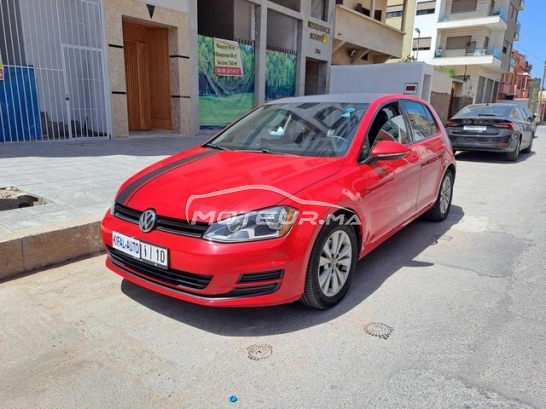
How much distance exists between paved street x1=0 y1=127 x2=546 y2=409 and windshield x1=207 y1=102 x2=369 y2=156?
1191mm

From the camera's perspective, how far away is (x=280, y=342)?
2.62 m

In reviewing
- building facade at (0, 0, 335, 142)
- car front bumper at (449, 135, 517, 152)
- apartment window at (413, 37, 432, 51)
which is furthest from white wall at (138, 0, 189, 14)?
apartment window at (413, 37, 432, 51)

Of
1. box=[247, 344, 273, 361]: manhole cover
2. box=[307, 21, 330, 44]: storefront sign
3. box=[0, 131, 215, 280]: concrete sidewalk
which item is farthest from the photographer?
box=[307, 21, 330, 44]: storefront sign

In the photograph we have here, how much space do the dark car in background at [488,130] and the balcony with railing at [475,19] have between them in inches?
1287

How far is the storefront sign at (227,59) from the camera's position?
13.4 metres

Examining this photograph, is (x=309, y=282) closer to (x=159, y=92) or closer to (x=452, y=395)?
(x=452, y=395)

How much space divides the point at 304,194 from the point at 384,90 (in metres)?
17.7

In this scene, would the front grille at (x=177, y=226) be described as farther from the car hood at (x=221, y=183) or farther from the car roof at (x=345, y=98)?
the car roof at (x=345, y=98)

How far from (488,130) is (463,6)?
37.0 m

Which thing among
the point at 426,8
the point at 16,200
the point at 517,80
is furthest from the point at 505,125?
the point at 517,80

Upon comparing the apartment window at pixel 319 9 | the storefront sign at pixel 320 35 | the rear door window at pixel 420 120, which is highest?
the apartment window at pixel 319 9

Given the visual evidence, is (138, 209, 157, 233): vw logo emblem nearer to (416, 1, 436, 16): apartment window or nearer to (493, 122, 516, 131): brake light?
(493, 122, 516, 131): brake light

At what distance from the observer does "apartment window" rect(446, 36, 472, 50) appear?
39975 millimetres

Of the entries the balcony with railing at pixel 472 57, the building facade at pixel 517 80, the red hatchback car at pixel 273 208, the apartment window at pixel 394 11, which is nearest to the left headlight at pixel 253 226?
the red hatchback car at pixel 273 208
